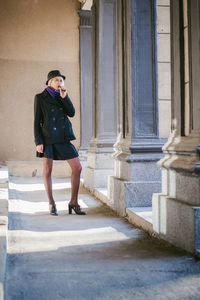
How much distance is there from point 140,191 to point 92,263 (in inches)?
76.9

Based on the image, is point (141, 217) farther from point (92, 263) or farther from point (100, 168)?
point (100, 168)

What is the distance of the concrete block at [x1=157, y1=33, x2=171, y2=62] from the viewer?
18.4 feet

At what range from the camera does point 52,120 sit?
4863 mm

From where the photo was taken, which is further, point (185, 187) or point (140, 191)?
point (140, 191)

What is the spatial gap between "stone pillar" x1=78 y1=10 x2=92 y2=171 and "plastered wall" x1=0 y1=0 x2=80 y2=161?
0.63 ft

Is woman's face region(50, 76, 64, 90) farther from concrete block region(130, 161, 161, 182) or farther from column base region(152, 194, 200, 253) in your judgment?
column base region(152, 194, 200, 253)

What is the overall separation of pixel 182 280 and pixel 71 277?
724 mm

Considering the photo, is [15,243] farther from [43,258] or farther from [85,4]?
[85,4]

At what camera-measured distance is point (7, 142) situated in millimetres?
11008

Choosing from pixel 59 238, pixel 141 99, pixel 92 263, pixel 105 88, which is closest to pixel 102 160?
pixel 105 88

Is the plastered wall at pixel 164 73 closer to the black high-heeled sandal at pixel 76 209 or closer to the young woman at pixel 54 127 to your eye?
the young woman at pixel 54 127

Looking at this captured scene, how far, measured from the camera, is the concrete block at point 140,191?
4.73m

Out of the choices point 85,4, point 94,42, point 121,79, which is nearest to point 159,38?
point 121,79

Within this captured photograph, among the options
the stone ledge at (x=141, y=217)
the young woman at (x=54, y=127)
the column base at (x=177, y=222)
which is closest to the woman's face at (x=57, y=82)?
the young woman at (x=54, y=127)
